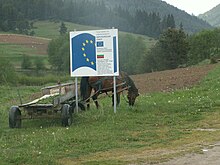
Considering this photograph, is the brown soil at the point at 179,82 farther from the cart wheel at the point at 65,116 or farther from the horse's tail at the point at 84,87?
the horse's tail at the point at 84,87

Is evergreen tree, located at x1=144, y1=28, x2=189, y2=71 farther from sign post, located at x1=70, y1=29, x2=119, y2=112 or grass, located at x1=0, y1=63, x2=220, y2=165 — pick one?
sign post, located at x1=70, y1=29, x2=119, y2=112

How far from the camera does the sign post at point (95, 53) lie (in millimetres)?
16188

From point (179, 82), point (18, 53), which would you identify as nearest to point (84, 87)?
point (179, 82)

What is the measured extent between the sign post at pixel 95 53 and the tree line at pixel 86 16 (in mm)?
130482

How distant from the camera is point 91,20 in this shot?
16412 cm

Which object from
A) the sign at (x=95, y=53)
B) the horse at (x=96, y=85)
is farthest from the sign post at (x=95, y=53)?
the horse at (x=96, y=85)

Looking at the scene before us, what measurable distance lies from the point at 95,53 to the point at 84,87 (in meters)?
1.86

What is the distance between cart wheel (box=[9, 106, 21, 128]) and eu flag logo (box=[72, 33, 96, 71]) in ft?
9.70

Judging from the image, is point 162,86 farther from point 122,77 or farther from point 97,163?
point 97,163

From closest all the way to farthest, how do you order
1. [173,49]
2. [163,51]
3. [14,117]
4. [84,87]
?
[14,117], [84,87], [173,49], [163,51]

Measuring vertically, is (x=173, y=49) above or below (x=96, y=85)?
above

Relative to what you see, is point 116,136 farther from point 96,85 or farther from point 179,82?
point 179,82

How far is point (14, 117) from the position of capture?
1441 centimetres

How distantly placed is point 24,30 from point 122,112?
126446 mm
